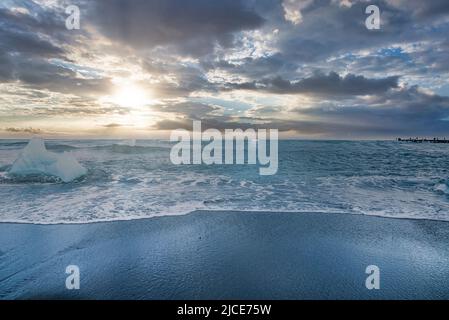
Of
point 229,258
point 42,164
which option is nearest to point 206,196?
point 229,258

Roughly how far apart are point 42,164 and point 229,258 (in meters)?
10.4

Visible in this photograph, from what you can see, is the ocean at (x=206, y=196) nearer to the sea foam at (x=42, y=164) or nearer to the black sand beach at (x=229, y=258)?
the sea foam at (x=42, y=164)

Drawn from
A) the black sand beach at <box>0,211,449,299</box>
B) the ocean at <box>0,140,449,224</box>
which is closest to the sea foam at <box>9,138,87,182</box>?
the ocean at <box>0,140,449,224</box>

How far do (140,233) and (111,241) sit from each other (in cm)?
59

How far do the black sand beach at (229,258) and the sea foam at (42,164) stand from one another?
5.25m

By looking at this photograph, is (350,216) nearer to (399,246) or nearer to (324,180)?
(399,246)

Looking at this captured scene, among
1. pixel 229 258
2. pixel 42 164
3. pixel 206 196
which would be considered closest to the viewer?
pixel 229 258

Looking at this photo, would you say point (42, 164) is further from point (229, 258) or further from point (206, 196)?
point (229, 258)

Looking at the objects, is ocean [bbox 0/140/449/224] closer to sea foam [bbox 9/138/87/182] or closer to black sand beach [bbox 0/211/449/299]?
sea foam [bbox 9/138/87/182]

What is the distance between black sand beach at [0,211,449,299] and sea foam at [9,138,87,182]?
525 centimetres

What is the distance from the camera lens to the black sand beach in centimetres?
340

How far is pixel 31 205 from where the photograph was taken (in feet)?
22.9

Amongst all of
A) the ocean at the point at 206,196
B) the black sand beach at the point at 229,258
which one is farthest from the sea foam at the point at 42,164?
the black sand beach at the point at 229,258

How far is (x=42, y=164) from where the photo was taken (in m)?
10.7
